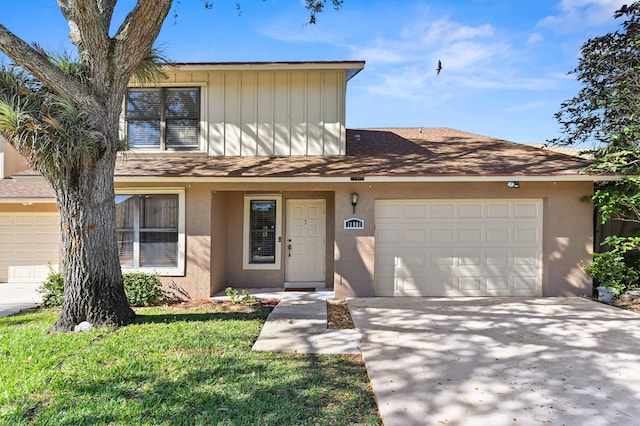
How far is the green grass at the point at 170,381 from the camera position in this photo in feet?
9.87

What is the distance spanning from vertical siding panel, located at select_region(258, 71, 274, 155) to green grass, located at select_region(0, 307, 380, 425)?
4.90 metres

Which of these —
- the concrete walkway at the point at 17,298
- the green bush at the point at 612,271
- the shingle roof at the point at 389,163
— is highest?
the shingle roof at the point at 389,163

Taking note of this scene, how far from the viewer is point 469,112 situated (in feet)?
47.9

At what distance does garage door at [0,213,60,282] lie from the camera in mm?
9656

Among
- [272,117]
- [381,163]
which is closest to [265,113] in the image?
[272,117]

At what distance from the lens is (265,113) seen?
876 cm

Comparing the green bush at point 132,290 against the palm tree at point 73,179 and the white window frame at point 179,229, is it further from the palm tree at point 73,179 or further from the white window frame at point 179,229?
the palm tree at point 73,179

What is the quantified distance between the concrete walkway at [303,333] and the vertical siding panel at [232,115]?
409cm

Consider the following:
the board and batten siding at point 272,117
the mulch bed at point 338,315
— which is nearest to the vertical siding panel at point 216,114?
the board and batten siding at point 272,117

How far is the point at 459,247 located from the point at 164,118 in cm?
772

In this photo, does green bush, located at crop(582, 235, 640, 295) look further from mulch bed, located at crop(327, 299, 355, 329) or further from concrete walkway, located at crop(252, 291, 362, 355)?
concrete walkway, located at crop(252, 291, 362, 355)

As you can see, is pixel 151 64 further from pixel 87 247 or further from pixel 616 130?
pixel 616 130

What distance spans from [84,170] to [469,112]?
14002mm

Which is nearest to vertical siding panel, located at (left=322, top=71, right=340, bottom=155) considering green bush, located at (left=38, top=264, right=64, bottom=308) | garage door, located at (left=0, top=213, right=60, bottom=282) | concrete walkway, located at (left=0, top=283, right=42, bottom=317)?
green bush, located at (left=38, top=264, right=64, bottom=308)
